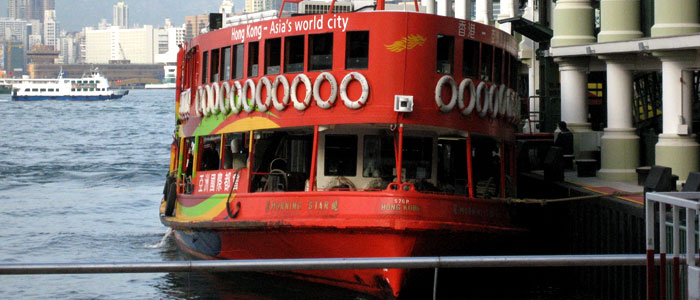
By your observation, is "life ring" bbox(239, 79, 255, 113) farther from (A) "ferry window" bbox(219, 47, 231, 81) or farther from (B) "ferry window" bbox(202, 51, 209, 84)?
(B) "ferry window" bbox(202, 51, 209, 84)

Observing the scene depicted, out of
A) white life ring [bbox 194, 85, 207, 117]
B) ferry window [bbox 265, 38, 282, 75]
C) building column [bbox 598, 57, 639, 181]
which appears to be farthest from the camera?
building column [bbox 598, 57, 639, 181]

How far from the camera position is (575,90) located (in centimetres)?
2856

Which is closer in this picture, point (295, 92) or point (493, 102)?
point (295, 92)

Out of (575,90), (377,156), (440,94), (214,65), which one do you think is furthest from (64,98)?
(440,94)

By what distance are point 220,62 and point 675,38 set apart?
909 cm

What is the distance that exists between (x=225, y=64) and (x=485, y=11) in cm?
2535

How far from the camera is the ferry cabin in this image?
1642 centimetres

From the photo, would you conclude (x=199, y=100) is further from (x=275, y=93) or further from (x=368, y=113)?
(x=368, y=113)

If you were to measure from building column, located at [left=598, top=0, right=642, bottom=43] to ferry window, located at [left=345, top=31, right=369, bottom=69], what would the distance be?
9976mm

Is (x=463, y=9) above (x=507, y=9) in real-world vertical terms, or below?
above

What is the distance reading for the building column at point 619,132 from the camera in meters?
24.2

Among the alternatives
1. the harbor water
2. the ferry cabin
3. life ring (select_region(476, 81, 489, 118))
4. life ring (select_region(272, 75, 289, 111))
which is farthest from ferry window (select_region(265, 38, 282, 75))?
the harbor water

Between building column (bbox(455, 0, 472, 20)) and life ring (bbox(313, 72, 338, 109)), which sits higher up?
building column (bbox(455, 0, 472, 20))

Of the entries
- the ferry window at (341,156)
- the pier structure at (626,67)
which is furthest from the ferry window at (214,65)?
the pier structure at (626,67)
